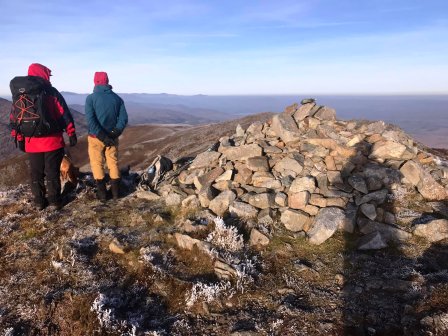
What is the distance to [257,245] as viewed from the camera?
29.0 feet

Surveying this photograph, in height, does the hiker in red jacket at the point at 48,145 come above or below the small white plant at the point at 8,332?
above

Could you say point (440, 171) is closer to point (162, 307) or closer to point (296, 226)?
point (296, 226)

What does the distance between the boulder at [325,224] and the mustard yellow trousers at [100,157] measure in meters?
6.86

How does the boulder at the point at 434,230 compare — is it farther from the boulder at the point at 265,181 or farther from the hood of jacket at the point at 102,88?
the hood of jacket at the point at 102,88

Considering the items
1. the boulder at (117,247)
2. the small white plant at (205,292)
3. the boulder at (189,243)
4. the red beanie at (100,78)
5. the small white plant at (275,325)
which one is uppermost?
the red beanie at (100,78)

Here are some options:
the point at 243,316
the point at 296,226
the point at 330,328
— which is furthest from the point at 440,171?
the point at 243,316

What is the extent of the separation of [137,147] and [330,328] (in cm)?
7233

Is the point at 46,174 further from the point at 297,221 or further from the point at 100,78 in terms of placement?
the point at 297,221

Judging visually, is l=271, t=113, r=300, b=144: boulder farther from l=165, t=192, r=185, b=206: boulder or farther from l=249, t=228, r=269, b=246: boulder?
l=249, t=228, r=269, b=246: boulder

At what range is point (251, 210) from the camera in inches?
391

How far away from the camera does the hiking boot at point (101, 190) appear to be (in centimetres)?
1198

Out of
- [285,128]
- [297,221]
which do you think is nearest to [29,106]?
[285,128]

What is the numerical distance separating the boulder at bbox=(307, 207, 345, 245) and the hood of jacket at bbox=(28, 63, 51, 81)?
29.5 ft

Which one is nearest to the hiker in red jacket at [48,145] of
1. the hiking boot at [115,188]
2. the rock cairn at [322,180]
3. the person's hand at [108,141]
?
the person's hand at [108,141]
